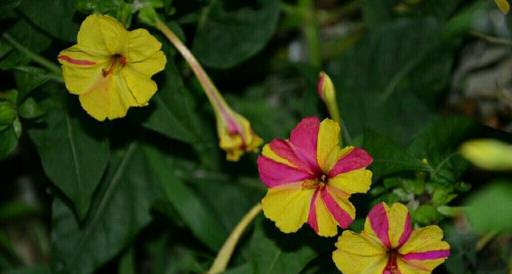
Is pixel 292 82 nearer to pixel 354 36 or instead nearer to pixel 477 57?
→ pixel 354 36

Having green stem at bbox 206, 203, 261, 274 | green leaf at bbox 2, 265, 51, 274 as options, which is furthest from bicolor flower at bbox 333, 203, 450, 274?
green leaf at bbox 2, 265, 51, 274

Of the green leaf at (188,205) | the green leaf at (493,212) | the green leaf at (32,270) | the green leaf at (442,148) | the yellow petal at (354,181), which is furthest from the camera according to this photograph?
the green leaf at (32,270)

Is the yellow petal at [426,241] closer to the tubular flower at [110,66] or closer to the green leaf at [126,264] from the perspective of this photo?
the tubular flower at [110,66]

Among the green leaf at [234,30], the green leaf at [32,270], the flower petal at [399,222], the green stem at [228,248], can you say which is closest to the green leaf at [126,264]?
the green leaf at [32,270]

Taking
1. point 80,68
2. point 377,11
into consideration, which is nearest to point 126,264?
point 80,68

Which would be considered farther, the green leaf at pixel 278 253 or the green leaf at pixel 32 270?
the green leaf at pixel 32 270

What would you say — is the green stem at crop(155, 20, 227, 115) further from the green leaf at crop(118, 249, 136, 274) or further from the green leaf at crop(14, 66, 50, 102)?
the green leaf at crop(118, 249, 136, 274)

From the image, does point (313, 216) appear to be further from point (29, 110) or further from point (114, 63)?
point (29, 110)
